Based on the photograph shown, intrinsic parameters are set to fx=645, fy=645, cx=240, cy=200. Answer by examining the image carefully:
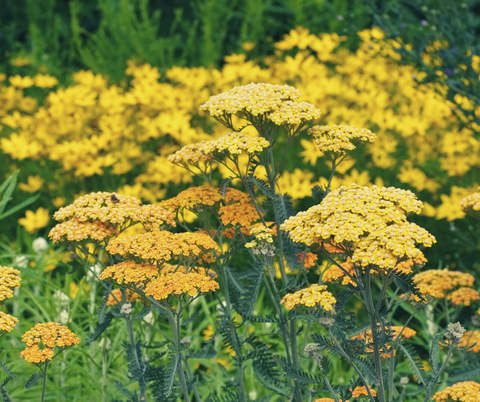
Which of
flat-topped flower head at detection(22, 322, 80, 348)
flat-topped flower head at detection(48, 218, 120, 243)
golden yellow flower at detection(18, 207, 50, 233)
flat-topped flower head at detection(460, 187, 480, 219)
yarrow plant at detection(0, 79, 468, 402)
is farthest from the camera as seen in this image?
golden yellow flower at detection(18, 207, 50, 233)

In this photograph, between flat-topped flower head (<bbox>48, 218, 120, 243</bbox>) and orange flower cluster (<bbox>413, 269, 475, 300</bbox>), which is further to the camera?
orange flower cluster (<bbox>413, 269, 475, 300</bbox>)

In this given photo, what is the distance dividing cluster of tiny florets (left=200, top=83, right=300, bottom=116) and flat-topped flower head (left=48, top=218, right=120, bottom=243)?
Result: 1.92ft

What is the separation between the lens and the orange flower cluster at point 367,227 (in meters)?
1.86

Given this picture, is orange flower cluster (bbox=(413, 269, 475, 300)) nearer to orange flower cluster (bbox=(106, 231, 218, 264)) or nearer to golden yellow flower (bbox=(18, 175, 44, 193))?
orange flower cluster (bbox=(106, 231, 218, 264))

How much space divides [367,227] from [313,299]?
0.27 meters

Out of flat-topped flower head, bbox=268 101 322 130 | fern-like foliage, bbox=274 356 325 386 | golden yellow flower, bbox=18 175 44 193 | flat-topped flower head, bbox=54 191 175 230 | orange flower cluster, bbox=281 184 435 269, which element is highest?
flat-topped flower head, bbox=268 101 322 130

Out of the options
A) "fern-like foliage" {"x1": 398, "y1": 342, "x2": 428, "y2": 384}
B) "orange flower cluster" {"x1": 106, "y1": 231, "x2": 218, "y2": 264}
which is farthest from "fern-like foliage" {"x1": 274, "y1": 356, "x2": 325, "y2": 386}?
"orange flower cluster" {"x1": 106, "y1": 231, "x2": 218, "y2": 264}

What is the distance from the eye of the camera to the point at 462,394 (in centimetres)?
230

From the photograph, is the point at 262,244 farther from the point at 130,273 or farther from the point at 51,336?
the point at 51,336

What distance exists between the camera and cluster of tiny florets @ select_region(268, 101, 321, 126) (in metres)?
2.29

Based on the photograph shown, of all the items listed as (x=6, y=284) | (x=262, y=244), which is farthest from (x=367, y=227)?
(x=6, y=284)

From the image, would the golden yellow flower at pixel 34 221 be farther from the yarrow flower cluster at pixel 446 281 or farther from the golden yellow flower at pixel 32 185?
the yarrow flower cluster at pixel 446 281

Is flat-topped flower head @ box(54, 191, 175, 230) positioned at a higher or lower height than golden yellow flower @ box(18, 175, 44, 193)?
higher

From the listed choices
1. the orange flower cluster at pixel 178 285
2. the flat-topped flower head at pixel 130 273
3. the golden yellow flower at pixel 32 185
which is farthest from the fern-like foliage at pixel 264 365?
the golden yellow flower at pixel 32 185
